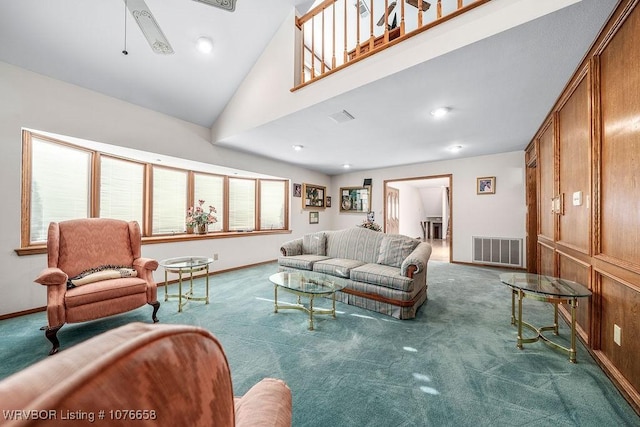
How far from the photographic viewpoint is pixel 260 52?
3.43 metres

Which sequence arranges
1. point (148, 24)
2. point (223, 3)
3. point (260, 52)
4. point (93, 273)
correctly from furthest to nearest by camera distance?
1. point (260, 52)
2. point (93, 273)
3. point (148, 24)
4. point (223, 3)

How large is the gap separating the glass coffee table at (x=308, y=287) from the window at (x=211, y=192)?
8.62 feet

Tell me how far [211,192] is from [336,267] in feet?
10.2

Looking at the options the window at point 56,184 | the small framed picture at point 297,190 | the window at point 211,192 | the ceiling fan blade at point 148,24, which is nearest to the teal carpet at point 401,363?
the window at point 56,184

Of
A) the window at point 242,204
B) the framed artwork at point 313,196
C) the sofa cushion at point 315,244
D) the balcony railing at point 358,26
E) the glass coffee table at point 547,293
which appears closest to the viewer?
the glass coffee table at point 547,293

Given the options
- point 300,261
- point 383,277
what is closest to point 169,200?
point 300,261

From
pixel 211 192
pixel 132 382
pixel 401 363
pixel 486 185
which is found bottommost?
pixel 401 363

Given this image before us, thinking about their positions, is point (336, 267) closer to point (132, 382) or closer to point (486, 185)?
point (132, 382)

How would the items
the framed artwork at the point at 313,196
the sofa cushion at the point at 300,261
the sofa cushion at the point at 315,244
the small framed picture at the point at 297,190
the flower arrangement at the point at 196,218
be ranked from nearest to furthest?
the sofa cushion at the point at 300,261 < the sofa cushion at the point at 315,244 < the flower arrangement at the point at 196,218 < the small framed picture at the point at 297,190 < the framed artwork at the point at 313,196

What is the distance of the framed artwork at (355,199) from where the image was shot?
6.62 meters

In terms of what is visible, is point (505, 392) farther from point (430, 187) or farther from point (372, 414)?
point (430, 187)

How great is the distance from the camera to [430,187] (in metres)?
9.35

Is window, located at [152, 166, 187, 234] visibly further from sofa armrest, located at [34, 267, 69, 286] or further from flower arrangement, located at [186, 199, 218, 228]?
sofa armrest, located at [34, 267, 69, 286]

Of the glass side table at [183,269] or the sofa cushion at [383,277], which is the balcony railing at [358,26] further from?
the glass side table at [183,269]
